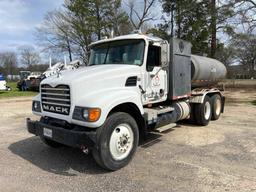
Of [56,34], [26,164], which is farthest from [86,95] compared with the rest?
[56,34]

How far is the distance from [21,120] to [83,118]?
6781mm

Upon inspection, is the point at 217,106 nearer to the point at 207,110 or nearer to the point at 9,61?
the point at 207,110

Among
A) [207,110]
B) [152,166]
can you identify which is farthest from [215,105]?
Result: [152,166]

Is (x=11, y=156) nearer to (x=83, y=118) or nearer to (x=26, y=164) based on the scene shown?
(x=26, y=164)

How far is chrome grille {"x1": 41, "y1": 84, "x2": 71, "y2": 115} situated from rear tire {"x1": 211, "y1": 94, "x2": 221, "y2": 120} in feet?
20.4

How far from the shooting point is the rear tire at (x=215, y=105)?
380 inches

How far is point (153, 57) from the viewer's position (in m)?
6.26

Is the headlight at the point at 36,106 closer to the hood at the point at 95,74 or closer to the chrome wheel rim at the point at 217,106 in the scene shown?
the hood at the point at 95,74

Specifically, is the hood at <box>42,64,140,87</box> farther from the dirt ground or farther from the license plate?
the dirt ground

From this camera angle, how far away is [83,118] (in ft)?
15.0

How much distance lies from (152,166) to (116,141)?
2.79 ft

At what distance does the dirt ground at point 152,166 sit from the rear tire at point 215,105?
2.14 meters

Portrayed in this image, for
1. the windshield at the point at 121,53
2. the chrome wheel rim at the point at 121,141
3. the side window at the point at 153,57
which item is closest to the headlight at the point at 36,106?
the windshield at the point at 121,53

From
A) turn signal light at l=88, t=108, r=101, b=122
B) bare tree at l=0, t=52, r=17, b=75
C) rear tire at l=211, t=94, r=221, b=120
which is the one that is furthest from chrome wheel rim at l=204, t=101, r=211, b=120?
bare tree at l=0, t=52, r=17, b=75
